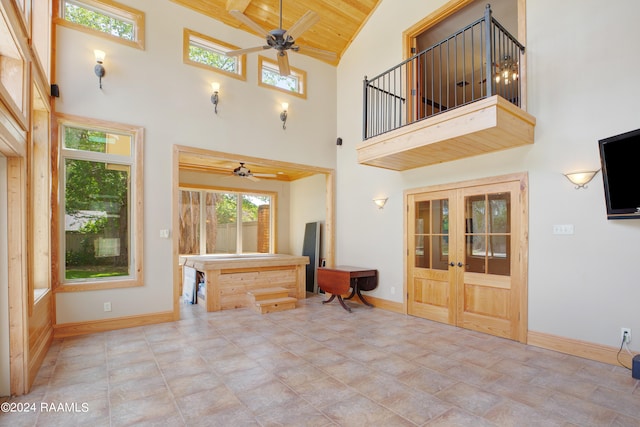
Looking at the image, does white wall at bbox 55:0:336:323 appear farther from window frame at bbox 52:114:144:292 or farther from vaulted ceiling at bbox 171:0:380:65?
vaulted ceiling at bbox 171:0:380:65

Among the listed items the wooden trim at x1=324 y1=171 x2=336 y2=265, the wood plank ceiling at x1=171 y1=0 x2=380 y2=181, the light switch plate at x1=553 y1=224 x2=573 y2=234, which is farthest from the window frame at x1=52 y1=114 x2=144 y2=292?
the light switch plate at x1=553 y1=224 x2=573 y2=234

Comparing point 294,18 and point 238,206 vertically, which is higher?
point 294,18

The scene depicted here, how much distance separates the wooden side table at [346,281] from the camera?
17.5ft

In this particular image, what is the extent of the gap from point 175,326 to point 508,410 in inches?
154

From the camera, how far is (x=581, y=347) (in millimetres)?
3395

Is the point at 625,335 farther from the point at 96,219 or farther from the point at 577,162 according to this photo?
the point at 96,219

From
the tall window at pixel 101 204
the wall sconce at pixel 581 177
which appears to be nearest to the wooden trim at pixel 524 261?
the wall sconce at pixel 581 177

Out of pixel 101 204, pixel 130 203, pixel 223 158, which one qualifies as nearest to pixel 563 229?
pixel 223 158

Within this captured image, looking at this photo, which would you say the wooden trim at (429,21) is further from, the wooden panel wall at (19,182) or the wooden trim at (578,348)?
the wooden panel wall at (19,182)

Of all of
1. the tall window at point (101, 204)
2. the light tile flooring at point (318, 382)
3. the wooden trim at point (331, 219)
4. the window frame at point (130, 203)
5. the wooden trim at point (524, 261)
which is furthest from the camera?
the wooden trim at point (331, 219)

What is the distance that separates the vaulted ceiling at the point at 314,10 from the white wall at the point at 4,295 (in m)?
3.72

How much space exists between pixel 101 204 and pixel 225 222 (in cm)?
396

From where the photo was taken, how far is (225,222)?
830 cm

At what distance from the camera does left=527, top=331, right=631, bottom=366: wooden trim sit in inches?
126
